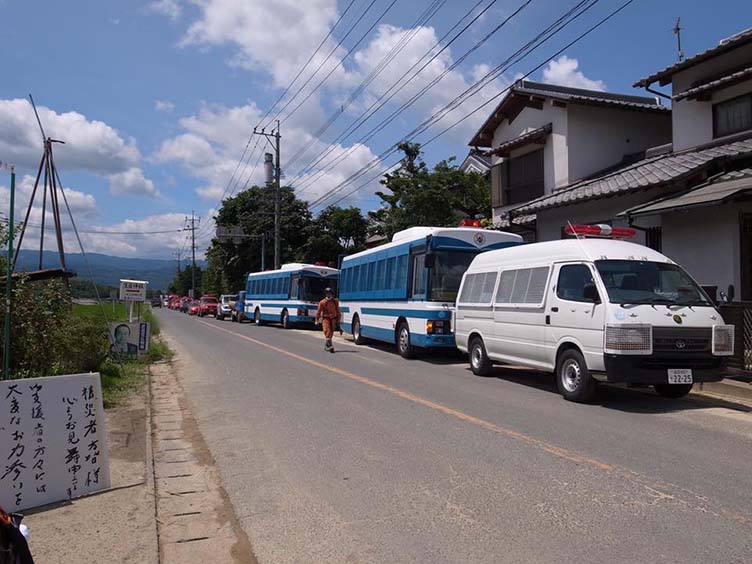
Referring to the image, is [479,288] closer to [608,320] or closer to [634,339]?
[608,320]

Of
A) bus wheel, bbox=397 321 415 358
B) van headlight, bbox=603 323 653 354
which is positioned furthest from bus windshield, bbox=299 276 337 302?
van headlight, bbox=603 323 653 354

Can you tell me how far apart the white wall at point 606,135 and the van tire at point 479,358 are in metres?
9.48

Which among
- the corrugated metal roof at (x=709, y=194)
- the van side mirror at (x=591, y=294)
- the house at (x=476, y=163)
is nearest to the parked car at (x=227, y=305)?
the house at (x=476, y=163)

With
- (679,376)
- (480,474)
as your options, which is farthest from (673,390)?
(480,474)

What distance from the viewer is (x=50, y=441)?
5441 millimetres

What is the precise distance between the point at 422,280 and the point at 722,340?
7.60 metres

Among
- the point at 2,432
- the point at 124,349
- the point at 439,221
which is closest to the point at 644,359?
the point at 2,432

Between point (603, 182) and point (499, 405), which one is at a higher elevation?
point (603, 182)

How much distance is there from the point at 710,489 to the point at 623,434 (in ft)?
6.63

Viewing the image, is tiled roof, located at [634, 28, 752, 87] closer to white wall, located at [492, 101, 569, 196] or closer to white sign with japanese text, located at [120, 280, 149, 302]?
white wall, located at [492, 101, 569, 196]

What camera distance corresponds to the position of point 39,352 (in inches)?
324

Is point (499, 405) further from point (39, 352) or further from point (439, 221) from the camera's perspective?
point (439, 221)

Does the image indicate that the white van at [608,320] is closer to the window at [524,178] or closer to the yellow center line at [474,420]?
the yellow center line at [474,420]

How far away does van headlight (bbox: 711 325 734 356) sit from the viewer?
890 centimetres
